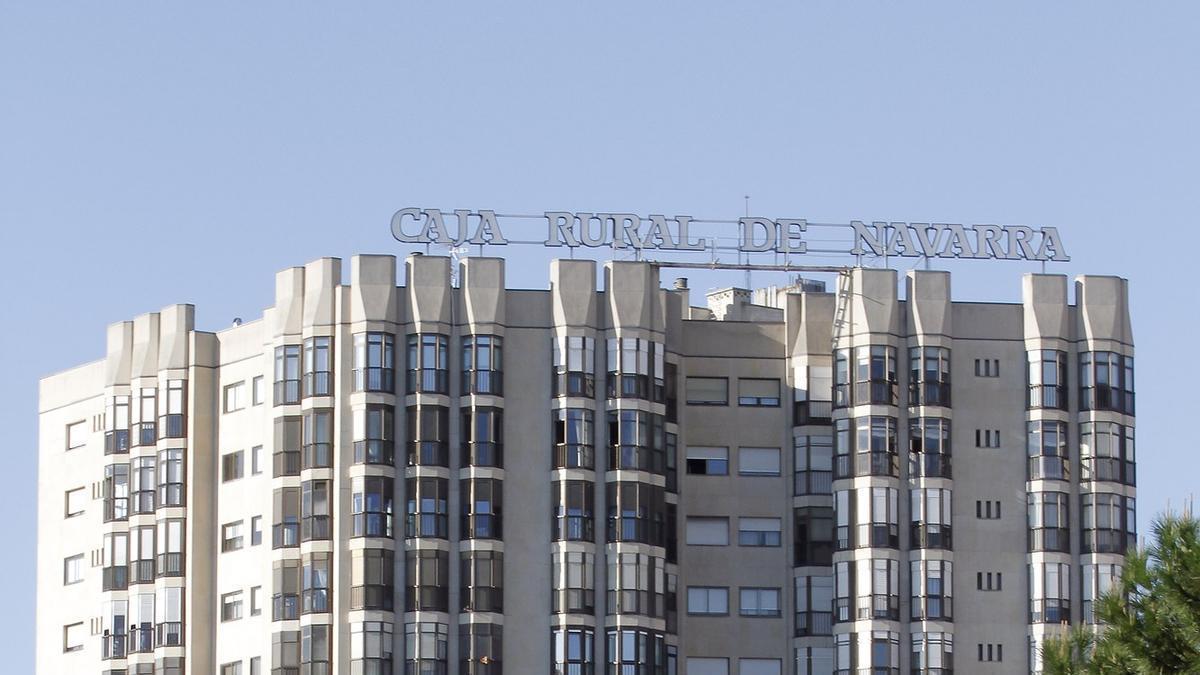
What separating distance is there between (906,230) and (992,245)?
4729mm

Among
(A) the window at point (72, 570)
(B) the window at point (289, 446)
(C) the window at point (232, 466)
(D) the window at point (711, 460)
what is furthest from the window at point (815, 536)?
(A) the window at point (72, 570)

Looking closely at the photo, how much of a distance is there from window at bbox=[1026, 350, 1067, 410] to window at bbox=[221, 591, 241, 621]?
40.6 m

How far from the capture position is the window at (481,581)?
14975 cm

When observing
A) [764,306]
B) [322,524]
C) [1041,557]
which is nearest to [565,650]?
[322,524]

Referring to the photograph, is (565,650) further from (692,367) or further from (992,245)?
(992,245)

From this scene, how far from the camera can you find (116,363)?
16450cm

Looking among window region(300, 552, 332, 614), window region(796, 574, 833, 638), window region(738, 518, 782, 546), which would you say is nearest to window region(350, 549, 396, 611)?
window region(300, 552, 332, 614)

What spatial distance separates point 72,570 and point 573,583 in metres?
33.4

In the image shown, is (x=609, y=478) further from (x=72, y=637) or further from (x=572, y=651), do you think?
(x=72, y=637)

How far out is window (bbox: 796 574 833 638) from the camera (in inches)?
6166

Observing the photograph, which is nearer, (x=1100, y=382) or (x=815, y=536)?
(x=1100, y=382)

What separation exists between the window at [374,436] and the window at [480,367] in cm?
412

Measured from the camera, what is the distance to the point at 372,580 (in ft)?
488

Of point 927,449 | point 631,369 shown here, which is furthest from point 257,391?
point 927,449
